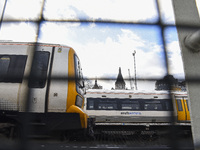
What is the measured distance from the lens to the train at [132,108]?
6797mm

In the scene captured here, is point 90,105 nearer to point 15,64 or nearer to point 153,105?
point 153,105

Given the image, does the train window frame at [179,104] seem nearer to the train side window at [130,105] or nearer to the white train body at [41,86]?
the train side window at [130,105]

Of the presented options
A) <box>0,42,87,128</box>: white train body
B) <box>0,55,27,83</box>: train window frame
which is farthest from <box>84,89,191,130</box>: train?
<box>0,55,27,83</box>: train window frame

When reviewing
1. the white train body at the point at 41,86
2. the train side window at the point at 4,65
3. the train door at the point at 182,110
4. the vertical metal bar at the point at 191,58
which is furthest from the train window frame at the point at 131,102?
the vertical metal bar at the point at 191,58

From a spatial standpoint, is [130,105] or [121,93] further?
[121,93]

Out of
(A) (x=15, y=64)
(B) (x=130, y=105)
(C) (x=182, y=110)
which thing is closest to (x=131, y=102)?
(B) (x=130, y=105)

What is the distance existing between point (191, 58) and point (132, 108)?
6.58 meters

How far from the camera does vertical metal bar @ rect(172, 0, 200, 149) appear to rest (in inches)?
28.1

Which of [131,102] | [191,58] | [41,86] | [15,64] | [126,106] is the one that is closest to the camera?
[191,58]

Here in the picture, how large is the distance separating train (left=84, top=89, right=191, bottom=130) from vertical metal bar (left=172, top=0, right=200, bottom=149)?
6246 millimetres

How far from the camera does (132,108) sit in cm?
704

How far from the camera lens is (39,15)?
72cm

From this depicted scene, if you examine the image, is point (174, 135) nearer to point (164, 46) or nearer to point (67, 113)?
point (164, 46)

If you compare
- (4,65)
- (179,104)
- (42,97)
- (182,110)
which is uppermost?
(4,65)
